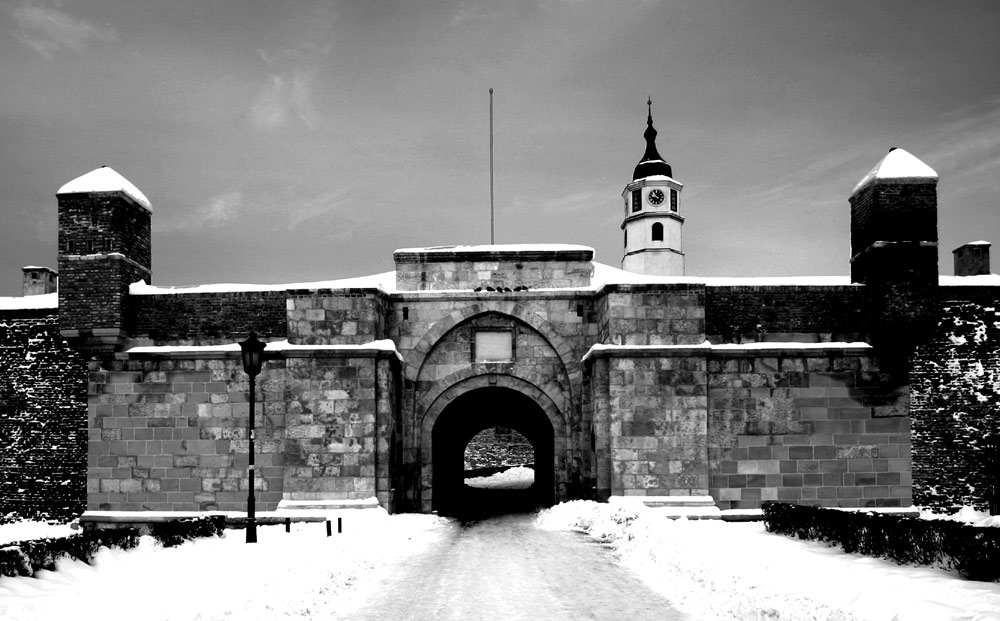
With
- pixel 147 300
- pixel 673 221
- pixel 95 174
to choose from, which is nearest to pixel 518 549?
pixel 147 300

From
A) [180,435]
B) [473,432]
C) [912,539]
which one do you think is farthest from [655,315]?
[473,432]

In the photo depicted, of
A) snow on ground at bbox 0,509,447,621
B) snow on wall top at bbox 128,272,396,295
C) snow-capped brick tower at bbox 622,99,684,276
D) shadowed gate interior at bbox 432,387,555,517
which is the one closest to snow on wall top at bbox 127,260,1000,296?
snow on wall top at bbox 128,272,396,295

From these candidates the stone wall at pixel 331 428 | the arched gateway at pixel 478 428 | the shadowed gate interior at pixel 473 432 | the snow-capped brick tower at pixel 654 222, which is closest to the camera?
the stone wall at pixel 331 428

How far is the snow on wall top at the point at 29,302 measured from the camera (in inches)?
835

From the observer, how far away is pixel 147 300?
20.0 metres

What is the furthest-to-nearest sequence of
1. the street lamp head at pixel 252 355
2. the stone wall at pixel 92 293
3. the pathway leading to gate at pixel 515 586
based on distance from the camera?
the stone wall at pixel 92 293 → the street lamp head at pixel 252 355 → the pathway leading to gate at pixel 515 586

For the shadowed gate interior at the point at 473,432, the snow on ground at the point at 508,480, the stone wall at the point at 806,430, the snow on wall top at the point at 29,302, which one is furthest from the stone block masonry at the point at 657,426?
the snow on ground at the point at 508,480

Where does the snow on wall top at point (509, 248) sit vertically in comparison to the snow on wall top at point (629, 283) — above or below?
above

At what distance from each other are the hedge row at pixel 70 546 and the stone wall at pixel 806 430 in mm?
11074

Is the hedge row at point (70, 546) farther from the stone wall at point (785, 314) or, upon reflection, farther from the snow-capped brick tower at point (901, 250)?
the snow-capped brick tower at point (901, 250)

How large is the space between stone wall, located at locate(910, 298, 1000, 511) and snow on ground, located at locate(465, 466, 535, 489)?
59.9ft

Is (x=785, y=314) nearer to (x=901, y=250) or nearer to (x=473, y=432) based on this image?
(x=901, y=250)

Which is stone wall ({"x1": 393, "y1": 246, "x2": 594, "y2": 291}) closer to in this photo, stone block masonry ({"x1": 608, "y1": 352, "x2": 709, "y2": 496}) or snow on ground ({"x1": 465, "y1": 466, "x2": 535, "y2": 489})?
stone block masonry ({"x1": 608, "y1": 352, "x2": 709, "y2": 496})

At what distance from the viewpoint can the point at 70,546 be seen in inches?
388
